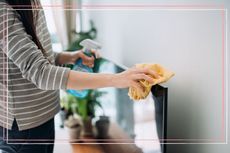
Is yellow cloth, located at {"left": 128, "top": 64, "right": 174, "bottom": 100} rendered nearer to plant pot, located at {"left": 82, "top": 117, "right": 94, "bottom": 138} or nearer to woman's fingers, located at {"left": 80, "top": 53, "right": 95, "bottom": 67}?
woman's fingers, located at {"left": 80, "top": 53, "right": 95, "bottom": 67}

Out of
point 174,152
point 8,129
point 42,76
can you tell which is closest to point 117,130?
point 174,152

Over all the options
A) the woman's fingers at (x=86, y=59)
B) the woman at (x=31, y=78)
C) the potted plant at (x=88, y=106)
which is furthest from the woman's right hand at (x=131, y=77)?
the potted plant at (x=88, y=106)

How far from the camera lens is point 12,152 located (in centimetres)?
76

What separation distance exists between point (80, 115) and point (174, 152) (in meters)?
0.81

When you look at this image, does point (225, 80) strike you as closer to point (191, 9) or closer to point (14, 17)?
point (191, 9)

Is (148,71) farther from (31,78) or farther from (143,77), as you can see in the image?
(31,78)

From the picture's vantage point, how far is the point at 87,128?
147cm

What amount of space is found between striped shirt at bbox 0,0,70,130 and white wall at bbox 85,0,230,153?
0.36 metres

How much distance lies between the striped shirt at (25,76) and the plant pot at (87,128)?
52 cm

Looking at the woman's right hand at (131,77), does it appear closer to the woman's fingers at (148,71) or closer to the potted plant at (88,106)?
the woman's fingers at (148,71)

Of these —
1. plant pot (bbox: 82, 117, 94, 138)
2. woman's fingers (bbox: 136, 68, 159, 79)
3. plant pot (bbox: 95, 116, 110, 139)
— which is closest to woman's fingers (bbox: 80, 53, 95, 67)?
woman's fingers (bbox: 136, 68, 159, 79)

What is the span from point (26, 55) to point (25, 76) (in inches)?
2.0

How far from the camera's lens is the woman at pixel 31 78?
625 millimetres

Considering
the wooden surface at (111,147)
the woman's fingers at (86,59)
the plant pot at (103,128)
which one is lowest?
the wooden surface at (111,147)
